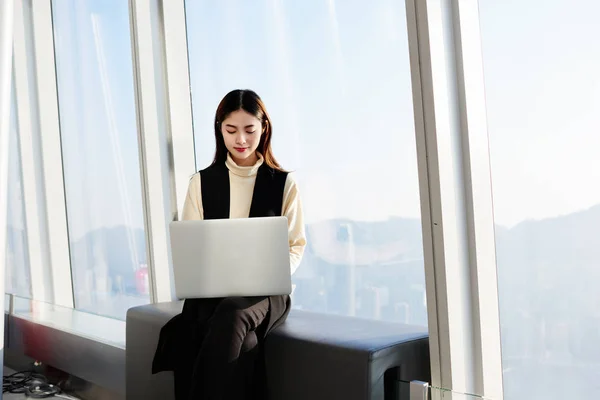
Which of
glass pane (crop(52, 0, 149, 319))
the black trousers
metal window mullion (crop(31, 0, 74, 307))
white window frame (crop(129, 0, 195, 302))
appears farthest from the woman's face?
metal window mullion (crop(31, 0, 74, 307))

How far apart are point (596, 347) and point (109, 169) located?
269cm

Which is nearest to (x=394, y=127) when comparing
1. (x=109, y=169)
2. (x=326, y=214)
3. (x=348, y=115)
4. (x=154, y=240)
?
(x=348, y=115)

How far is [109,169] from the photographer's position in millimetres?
3775

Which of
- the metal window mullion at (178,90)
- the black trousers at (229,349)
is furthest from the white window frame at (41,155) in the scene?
the black trousers at (229,349)

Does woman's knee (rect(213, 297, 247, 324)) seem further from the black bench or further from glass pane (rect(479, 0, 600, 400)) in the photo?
glass pane (rect(479, 0, 600, 400))

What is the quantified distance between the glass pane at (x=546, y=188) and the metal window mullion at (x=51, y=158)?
10.0ft

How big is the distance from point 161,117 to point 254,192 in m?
0.93

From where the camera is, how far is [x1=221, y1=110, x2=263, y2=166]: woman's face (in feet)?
8.12

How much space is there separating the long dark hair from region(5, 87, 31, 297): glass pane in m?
2.37

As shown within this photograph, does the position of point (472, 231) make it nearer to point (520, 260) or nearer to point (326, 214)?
point (520, 260)

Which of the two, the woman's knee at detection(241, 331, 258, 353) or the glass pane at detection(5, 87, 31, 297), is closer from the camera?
the woman's knee at detection(241, 331, 258, 353)

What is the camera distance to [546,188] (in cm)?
185

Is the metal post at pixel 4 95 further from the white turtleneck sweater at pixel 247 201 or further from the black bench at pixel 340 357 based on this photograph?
the black bench at pixel 340 357

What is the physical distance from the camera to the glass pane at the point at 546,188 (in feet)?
5.79
